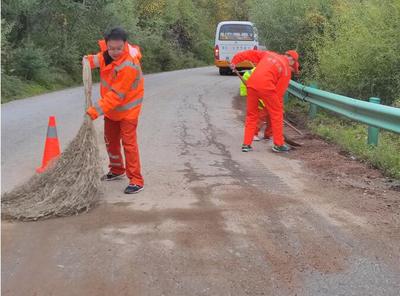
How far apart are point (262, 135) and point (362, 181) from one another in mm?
3513

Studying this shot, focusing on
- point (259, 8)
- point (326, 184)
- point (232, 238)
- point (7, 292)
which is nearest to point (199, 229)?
point (232, 238)

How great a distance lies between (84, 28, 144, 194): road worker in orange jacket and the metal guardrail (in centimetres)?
316

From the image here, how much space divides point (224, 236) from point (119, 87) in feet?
6.49

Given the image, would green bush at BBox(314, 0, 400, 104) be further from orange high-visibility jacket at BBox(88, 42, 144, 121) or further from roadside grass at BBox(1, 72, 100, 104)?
roadside grass at BBox(1, 72, 100, 104)

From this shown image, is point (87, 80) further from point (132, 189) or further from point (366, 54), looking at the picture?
point (366, 54)

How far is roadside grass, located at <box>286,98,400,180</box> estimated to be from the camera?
23.7 feet

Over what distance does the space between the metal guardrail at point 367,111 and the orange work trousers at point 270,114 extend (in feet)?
3.50

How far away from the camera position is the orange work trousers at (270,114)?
8.42 metres

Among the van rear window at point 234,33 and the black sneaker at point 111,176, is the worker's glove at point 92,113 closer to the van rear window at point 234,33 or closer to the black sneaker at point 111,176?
the black sneaker at point 111,176

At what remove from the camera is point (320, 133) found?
32.1 ft

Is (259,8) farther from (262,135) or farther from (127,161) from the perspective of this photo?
(127,161)

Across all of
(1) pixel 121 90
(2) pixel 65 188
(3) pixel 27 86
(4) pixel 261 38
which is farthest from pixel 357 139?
(3) pixel 27 86

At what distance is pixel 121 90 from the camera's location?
5750mm

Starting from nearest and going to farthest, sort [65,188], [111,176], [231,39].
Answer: [65,188] < [111,176] < [231,39]
